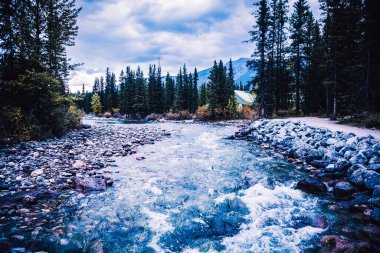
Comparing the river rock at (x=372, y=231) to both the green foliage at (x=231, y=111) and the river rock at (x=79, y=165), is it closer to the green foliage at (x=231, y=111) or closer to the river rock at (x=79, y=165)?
the river rock at (x=79, y=165)

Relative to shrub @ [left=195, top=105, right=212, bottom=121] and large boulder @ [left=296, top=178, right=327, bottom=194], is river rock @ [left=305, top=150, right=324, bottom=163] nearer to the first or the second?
large boulder @ [left=296, top=178, right=327, bottom=194]

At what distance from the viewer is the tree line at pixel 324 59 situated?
16.7 m

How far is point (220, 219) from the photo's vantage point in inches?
202

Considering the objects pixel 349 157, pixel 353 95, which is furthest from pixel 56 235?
pixel 353 95

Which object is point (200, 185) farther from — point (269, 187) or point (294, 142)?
point (294, 142)

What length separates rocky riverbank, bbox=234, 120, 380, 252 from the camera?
4309 millimetres

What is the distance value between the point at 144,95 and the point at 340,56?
1894 inches

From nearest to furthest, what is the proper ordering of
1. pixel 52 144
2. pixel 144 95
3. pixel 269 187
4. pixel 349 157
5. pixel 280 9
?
pixel 269 187, pixel 349 157, pixel 52 144, pixel 280 9, pixel 144 95

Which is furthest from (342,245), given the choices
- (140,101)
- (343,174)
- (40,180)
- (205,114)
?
(140,101)

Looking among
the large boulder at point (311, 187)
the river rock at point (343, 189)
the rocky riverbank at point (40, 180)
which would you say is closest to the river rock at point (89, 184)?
the rocky riverbank at point (40, 180)

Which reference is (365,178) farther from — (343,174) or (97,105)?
(97,105)

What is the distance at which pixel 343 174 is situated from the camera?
291 inches

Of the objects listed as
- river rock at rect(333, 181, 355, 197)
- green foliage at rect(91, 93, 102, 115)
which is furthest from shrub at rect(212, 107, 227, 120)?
green foliage at rect(91, 93, 102, 115)

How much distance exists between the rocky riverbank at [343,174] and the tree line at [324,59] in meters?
8.59
